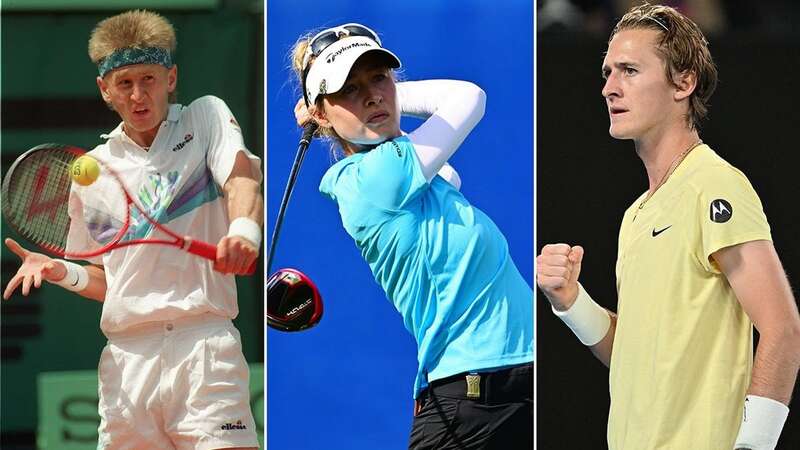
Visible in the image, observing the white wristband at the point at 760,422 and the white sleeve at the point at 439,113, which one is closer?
the white wristband at the point at 760,422

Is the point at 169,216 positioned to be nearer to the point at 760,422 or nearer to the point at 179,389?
the point at 179,389

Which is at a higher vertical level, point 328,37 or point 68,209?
point 328,37

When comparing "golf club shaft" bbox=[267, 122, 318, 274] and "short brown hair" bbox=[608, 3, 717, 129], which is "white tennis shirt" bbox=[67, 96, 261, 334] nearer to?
"golf club shaft" bbox=[267, 122, 318, 274]

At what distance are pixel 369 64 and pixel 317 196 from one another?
508 millimetres

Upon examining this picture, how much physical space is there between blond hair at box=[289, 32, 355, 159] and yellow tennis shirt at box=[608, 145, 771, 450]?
111 cm

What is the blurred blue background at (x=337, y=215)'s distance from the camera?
426 centimetres

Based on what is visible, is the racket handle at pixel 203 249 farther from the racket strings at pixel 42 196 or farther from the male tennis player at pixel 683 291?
the male tennis player at pixel 683 291

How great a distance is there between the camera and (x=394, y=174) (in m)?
3.99

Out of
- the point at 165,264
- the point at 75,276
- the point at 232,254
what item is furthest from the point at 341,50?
the point at 75,276

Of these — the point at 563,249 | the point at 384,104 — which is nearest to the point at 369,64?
the point at 384,104

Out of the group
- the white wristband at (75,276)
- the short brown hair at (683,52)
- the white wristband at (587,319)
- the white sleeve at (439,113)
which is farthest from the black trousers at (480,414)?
the white wristband at (75,276)

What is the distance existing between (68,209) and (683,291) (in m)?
2.06

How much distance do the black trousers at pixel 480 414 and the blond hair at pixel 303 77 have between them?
819 mm

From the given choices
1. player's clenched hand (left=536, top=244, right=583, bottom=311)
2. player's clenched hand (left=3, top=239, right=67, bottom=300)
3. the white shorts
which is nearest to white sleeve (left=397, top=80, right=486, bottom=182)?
player's clenched hand (left=536, top=244, right=583, bottom=311)
